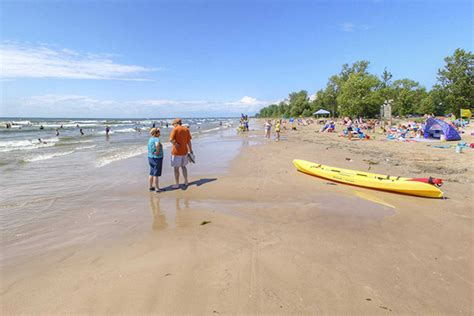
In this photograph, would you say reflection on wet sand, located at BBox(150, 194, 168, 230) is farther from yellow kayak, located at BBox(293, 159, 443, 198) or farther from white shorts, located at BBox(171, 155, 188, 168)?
yellow kayak, located at BBox(293, 159, 443, 198)

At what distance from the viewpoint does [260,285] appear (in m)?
2.75

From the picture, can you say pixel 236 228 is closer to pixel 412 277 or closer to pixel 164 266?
pixel 164 266

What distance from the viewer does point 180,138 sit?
6898 millimetres

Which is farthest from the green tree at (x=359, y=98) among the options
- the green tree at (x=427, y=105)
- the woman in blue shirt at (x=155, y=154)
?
the woman in blue shirt at (x=155, y=154)

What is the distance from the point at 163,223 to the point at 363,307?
11.1 feet

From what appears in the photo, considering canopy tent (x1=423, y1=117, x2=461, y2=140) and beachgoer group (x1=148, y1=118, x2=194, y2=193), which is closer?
beachgoer group (x1=148, y1=118, x2=194, y2=193)

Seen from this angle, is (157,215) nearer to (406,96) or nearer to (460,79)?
(460,79)

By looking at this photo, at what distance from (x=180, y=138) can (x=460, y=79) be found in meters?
51.4

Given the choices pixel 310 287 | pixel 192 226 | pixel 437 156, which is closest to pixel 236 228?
pixel 192 226

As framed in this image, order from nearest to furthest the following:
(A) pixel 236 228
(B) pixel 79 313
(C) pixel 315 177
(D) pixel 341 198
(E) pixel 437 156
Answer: (B) pixel 79 313, (A) pixel 236 228, (D) pixel 341 198, (C) pixel 315 177, (E) pixel 437 156

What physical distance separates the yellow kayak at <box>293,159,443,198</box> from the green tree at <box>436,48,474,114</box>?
47.4 m

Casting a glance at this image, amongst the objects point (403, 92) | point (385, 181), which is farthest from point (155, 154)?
point (403, 92)

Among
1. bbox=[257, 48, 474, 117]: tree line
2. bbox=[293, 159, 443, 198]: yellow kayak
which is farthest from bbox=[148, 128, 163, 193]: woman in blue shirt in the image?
bbox=[257, 48, 474, 117]: tree line

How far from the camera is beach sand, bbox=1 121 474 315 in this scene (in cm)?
254
